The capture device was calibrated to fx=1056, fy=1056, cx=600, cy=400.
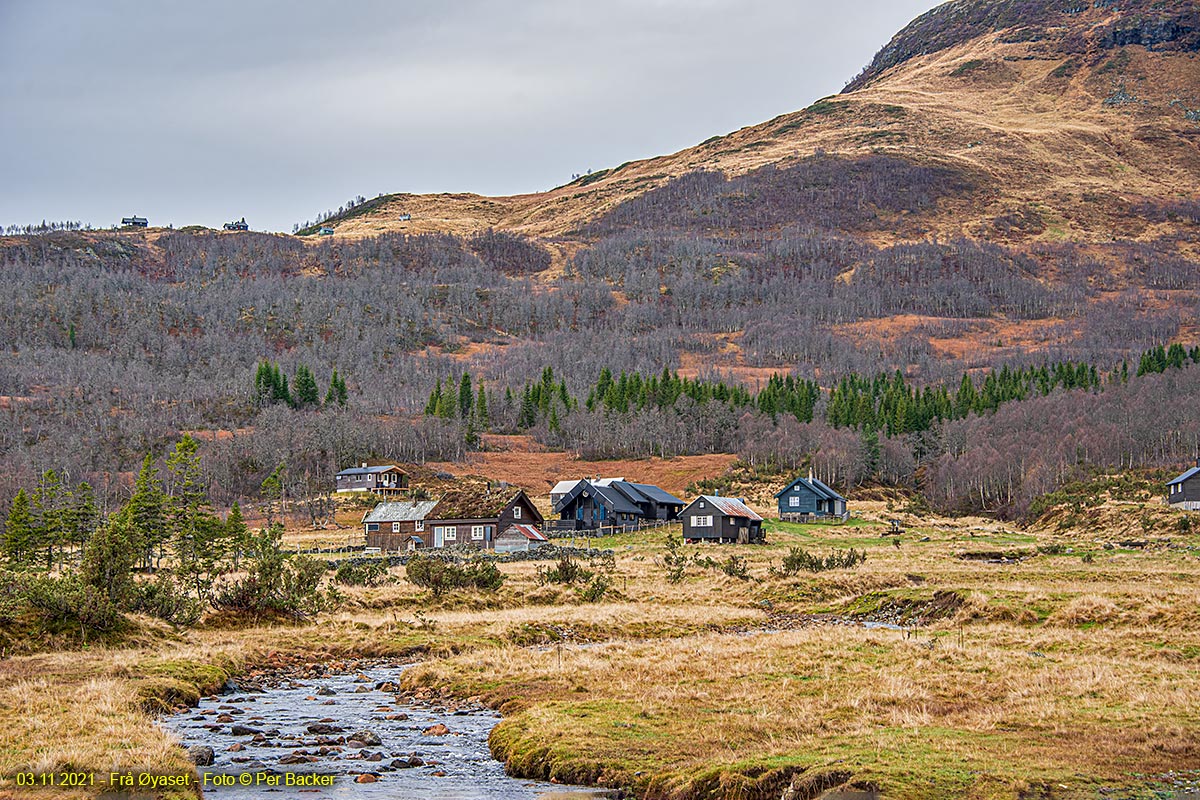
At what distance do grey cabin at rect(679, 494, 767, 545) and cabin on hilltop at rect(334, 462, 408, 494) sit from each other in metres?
47.0

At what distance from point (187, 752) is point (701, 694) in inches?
441

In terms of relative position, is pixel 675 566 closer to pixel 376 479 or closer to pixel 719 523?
pixel 719 523

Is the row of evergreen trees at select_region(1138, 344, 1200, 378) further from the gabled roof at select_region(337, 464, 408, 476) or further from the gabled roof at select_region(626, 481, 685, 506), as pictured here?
the gabled roof at select_region(337, 464, 408, 476)

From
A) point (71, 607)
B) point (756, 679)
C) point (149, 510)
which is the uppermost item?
point (71, 607)

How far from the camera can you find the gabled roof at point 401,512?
82.1 meters

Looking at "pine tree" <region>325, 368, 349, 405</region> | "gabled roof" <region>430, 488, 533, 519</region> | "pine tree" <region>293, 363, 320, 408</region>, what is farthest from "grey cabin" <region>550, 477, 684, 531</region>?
"pine tree" <region>293, 363, 320, 408</region>

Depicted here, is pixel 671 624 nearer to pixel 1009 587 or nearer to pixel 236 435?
pixel 1009 587

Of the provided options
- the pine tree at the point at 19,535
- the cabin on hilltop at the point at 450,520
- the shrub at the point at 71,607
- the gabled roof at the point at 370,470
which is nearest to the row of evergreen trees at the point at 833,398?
the gabled roof at the point at 370,470

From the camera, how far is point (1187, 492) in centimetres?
8450

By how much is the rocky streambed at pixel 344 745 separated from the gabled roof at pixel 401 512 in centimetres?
5380

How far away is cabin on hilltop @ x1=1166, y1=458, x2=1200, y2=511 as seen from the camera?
274 feet

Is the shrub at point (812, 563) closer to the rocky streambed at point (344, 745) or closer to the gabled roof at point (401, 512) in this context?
the gabled roof at point (401, 512)

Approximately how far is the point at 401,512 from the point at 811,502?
40.0m

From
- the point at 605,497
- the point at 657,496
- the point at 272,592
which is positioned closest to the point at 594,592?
the point at 272,592
